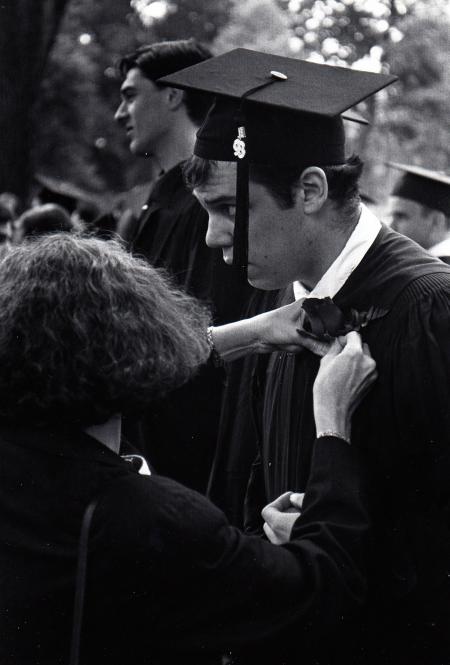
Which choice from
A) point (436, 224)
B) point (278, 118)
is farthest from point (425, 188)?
point (278, 118)

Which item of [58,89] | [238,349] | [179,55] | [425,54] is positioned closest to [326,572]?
[238,349]

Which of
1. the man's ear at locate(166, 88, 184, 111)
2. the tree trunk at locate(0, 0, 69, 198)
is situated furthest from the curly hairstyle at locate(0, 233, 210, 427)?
the tree trunk at locate(0, 0, 69, 198)

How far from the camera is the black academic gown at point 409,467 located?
7.62 feet

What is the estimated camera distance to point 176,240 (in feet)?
15.2

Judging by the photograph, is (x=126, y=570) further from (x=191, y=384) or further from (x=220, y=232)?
(x=191, y=384)

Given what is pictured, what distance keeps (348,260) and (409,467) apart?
1.81 ft

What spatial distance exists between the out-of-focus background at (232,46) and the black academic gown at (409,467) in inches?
1030

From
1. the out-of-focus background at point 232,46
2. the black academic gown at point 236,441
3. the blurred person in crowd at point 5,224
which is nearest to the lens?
the black academic gown at point 236,441

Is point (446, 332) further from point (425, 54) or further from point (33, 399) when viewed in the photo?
point (425, 54)

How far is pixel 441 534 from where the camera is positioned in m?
2.34

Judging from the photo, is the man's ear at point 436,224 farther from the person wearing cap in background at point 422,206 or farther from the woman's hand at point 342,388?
the woman's hand at point 342,388

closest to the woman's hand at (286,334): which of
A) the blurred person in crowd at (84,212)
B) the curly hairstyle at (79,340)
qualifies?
the curly hairstyle at (79,340)

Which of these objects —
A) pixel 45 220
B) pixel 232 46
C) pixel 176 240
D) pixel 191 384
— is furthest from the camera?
pixel 232 46

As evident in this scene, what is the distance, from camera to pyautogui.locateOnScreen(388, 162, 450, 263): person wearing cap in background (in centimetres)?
694
